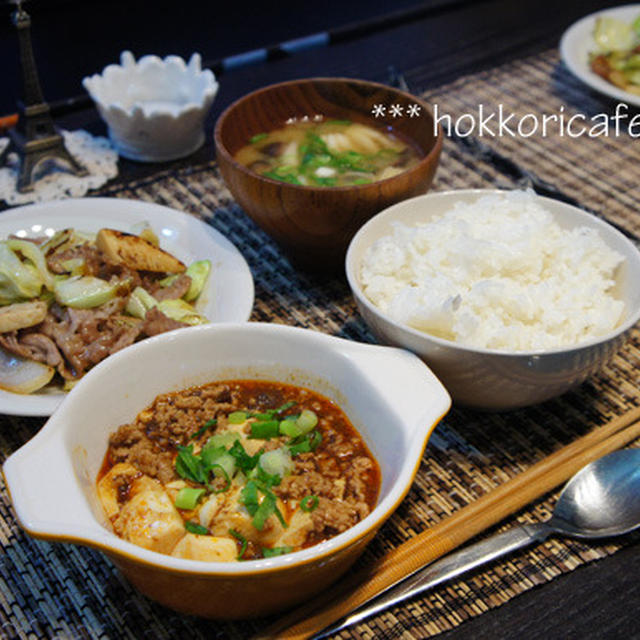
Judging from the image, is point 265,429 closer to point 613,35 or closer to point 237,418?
point 237,418

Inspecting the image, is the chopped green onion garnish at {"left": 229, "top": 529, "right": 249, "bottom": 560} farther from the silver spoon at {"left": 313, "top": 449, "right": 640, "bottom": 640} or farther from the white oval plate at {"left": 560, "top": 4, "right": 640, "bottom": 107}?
the white oval plate at {"left": 560, "top": 4, "right": 640, "bottom": 107}

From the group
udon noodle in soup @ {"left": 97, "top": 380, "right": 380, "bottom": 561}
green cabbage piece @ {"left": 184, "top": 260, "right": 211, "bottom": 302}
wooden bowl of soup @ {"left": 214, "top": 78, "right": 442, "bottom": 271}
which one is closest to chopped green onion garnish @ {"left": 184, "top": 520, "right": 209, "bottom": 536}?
udon noodle in soup @ {"left": 97, "top": 380, "right": 380, "bottom": 561}

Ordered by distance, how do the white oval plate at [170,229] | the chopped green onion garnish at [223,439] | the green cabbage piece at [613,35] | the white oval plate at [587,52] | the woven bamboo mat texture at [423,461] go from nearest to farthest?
the woven bamboo mat texture at [423,461]
the chopped green onion garnish at [223,439]
the white oval plate at [170,229]
the white oval plate at [587,52]
the green cabbage piece at [613,35]

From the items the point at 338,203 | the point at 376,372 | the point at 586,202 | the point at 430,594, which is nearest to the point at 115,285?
the point at 338,203

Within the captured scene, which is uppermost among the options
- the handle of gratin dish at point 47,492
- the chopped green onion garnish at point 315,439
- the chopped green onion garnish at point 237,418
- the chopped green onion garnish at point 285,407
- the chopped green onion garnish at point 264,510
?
the handle of gratin dish at point 47,492

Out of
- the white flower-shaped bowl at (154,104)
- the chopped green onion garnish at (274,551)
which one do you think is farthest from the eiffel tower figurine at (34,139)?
the chopped green onion garnish at (274,551)

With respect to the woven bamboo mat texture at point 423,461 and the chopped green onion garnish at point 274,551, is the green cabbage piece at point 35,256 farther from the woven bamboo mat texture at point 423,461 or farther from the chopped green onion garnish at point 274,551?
the chopped green onion garnish at point 274,551
